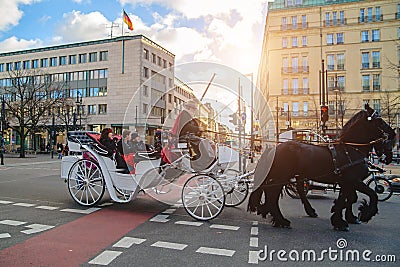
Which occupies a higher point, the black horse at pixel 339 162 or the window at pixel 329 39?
the window at pixel 329 39

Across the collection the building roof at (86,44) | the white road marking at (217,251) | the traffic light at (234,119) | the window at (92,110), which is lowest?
the white road marking at (217,251)

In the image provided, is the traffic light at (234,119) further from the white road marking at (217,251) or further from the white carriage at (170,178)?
the white road marking at (217,251)

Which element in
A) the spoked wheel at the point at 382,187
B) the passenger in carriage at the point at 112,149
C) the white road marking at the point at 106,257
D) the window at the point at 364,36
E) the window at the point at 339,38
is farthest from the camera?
the window at the point at 339,38

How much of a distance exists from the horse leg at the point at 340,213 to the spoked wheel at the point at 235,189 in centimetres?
181

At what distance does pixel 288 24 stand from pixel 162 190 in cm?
5387

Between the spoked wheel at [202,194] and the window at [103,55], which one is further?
the window at [103,55]

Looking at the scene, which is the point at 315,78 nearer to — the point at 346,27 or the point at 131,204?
the point at 346,27

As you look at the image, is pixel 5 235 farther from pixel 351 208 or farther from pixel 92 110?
pixel 92 110

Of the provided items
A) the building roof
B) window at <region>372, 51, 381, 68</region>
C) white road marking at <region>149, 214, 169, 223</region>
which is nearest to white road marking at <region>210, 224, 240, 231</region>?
white road marking at <region>149, 214, 169, 223</region>

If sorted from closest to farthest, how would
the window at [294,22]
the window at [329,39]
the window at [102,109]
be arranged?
1. the window at [102,109]
2. the window at [329,39]
3. the window at [294,22]

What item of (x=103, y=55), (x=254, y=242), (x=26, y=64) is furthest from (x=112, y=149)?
(x=26, y=64)

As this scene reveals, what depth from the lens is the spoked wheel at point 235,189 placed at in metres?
6.59

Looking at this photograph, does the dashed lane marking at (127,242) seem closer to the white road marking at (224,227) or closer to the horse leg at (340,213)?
the white road marking at (224,227)

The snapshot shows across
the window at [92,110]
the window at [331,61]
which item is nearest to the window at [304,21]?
the window at [331,61]
